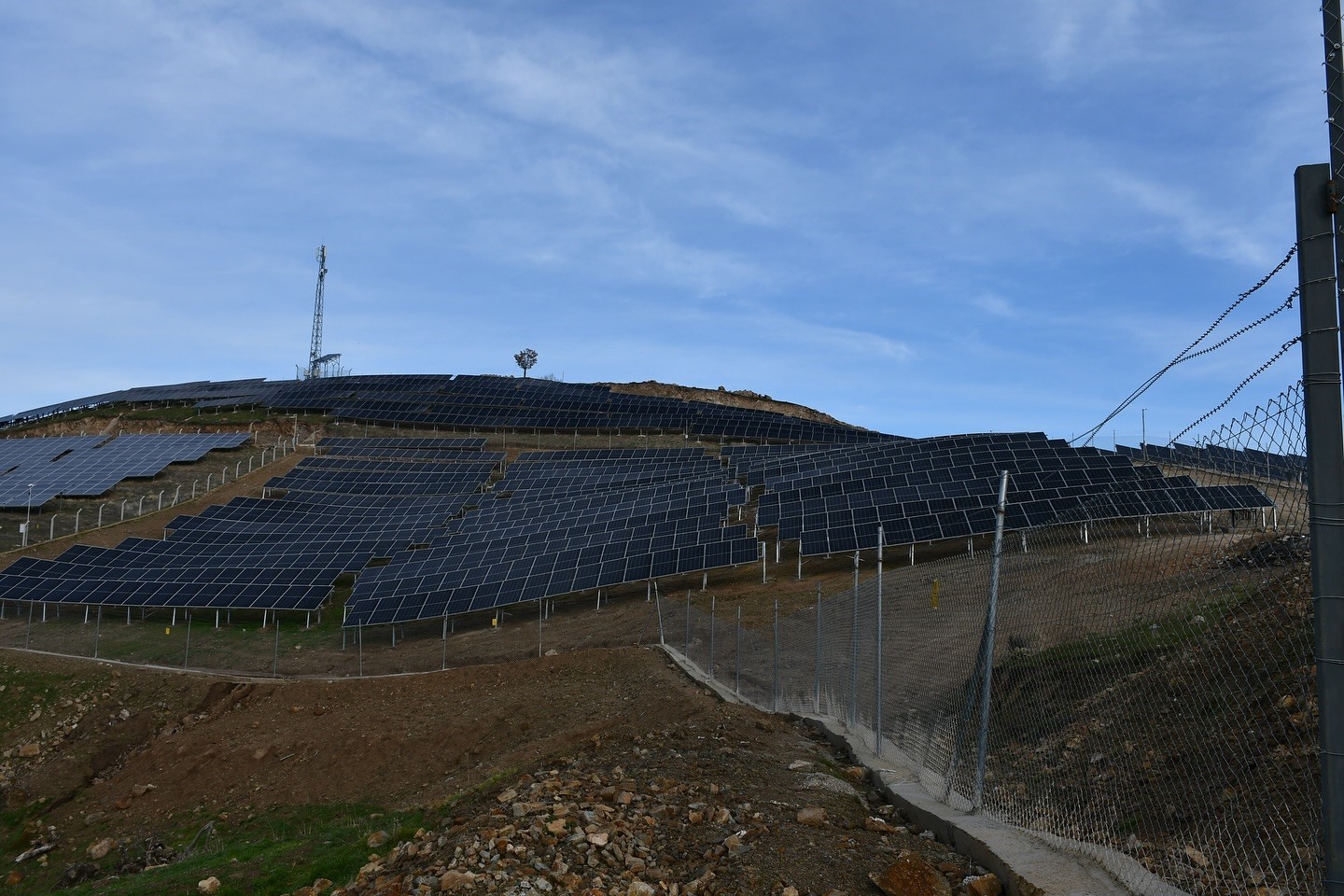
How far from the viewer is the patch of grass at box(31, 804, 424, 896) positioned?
10.4 m

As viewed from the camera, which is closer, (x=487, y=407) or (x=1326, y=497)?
(x=1326, y=497)

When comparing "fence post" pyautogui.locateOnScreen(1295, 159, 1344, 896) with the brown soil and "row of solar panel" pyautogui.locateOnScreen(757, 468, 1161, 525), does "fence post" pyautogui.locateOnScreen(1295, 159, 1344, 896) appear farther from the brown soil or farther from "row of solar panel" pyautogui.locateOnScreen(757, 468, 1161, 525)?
the brown soil

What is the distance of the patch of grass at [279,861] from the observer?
10.4 meters

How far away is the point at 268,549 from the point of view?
1614 inches

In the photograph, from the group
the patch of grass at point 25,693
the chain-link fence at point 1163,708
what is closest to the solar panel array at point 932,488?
the chain-link fence at point 1163,708

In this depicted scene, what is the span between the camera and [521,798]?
8703 millimetres

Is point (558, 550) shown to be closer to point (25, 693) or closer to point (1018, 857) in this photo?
point (25, 693)

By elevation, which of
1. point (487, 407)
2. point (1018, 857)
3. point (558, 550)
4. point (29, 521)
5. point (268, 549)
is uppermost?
point (487, 407)

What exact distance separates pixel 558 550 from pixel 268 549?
14474 mm

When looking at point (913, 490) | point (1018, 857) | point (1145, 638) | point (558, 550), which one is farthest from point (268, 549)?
point (1145, 638)

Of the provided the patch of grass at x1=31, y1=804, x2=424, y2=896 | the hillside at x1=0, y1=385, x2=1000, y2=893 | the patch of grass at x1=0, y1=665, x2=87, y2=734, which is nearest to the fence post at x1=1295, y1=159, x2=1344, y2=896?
the hillside at x1=0, y1=385, x2=1000, y2=893

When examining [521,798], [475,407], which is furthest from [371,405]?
[521,798]

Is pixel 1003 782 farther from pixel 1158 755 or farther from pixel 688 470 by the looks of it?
pixel 688 470

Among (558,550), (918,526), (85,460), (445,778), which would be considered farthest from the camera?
(85,460)
